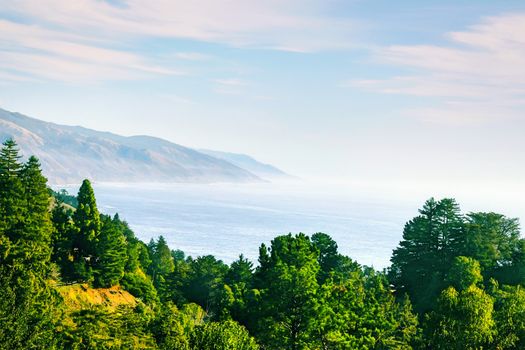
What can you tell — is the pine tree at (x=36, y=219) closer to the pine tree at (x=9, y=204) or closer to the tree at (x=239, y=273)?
the pine tree at (x=9, y=204)

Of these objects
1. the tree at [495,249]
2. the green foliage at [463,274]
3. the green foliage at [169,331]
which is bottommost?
the green foliage at [169,331]

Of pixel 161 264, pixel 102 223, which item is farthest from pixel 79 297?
pixel 161 264

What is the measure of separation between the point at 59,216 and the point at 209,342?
4118cm

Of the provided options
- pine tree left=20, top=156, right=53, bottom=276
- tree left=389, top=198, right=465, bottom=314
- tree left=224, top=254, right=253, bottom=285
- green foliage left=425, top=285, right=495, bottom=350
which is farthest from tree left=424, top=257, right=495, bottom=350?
Result: tree left=224, top=254, right=253, bottom=285

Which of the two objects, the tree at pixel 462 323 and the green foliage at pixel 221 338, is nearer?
the green foliage at pixel 221 338

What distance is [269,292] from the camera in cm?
4528

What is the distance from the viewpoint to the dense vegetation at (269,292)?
140 ft

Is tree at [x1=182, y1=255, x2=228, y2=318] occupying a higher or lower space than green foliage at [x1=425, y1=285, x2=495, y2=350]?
lower

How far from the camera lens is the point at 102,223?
2958 inches

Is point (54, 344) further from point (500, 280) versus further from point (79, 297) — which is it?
point (500, 280)

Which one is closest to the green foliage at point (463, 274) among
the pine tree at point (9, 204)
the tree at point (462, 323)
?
the tree at point (462, 323)

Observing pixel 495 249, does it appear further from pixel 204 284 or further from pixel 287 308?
pixel 204 284

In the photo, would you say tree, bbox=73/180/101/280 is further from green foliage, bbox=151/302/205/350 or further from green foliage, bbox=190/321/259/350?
green foliage, bbox=190/321/259/350

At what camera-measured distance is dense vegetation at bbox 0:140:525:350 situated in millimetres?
42781
